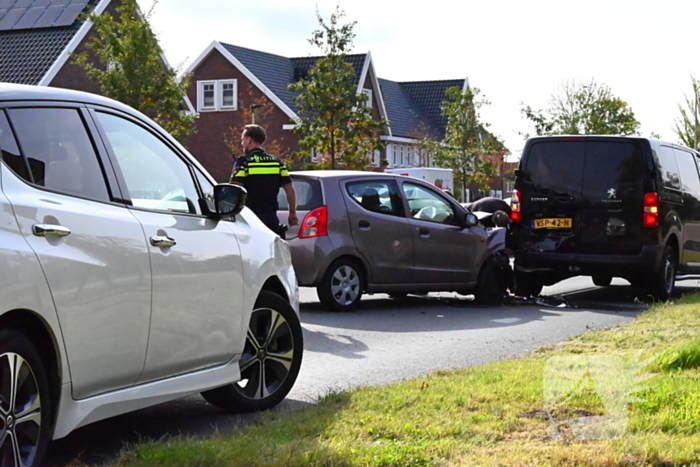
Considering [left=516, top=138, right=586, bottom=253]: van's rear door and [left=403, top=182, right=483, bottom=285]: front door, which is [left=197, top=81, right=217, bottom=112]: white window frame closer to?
[left=516, top=138, right=586, bottom=253]: van's rear door

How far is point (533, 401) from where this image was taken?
6051mm

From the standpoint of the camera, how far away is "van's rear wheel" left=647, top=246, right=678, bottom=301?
528 inches

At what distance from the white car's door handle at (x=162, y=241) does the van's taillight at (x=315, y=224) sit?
6478mm

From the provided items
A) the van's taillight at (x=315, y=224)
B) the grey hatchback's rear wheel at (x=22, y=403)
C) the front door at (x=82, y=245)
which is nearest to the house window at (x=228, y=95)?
the van's taillight at (x=315, y=224)

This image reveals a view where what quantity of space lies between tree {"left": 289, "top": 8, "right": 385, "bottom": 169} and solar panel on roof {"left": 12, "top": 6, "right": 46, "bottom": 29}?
35.4 ft

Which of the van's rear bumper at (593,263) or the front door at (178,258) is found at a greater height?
the front door at (178,258)

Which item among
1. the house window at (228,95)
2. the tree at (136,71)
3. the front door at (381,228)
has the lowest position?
the front door at (381,228)

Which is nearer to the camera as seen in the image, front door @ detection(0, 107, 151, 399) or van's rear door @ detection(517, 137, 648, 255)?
front door @ detection(0, 107, 151, 399)

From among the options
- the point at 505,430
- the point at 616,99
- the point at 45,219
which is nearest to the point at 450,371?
the point at 505,430

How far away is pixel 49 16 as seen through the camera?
37656mm

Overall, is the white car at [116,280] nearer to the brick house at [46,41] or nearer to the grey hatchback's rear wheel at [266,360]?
the grey hatchback's rear wheel at [266,360]

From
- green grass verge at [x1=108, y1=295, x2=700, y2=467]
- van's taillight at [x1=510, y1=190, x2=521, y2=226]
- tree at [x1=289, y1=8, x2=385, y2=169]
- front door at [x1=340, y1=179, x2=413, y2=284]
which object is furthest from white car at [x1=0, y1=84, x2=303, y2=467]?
tree at [x1=289, y1=8, x2=385, y2=169]

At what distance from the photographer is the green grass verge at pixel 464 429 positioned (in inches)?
→ 185

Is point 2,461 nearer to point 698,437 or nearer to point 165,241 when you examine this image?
point 165,241
